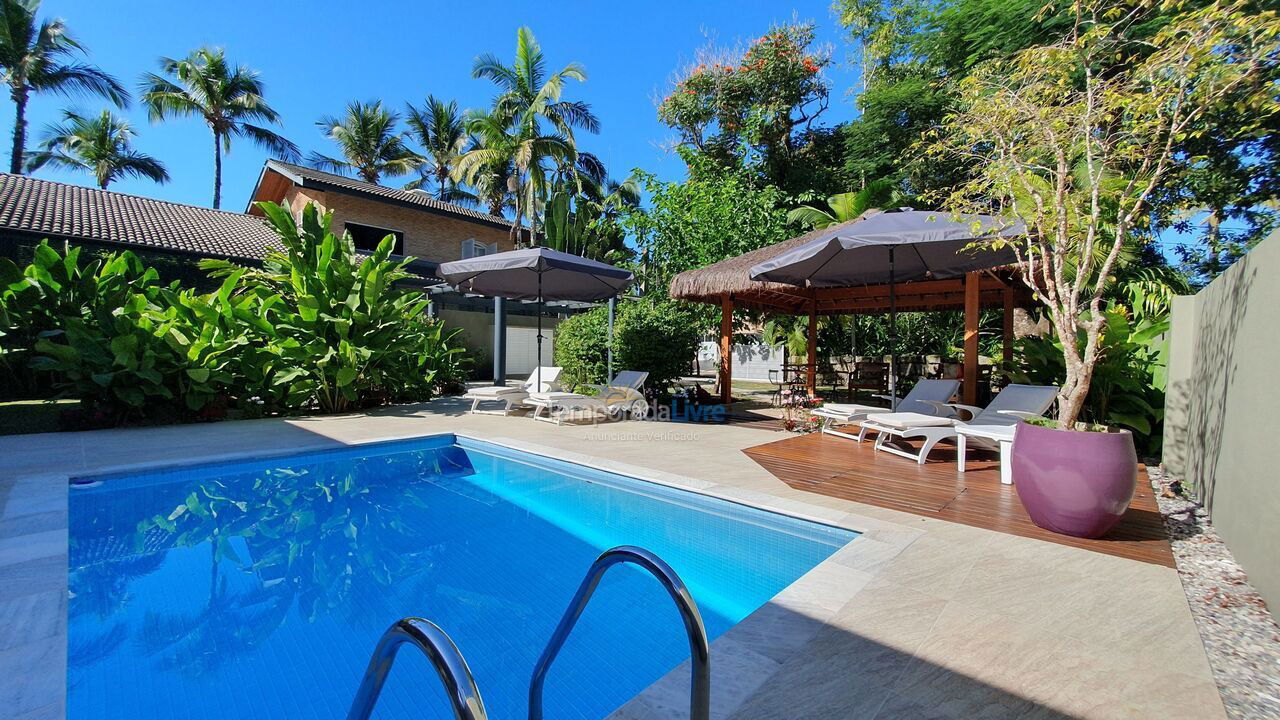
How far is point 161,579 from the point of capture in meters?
3.65

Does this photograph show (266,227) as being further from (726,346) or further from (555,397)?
(726,346)

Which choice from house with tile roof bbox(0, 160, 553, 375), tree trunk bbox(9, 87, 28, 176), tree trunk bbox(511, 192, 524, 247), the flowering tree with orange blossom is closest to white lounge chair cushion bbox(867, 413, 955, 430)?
house with tile roof bbox(0, 160, 553, 375)

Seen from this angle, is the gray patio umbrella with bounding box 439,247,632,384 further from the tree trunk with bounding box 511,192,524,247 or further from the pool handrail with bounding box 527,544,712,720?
the tree trunk with bounding box 511,192,524,247

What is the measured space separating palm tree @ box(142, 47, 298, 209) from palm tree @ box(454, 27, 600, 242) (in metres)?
16.7

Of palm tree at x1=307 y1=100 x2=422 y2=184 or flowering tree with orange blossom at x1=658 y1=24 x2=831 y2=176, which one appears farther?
palm tree at x1=307 y1=100 x2=422 y2=184

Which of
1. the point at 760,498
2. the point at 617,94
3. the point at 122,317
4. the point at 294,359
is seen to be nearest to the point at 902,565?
the point at 760,498

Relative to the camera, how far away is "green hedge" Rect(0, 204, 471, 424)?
25.9 feet

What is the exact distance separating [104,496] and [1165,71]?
31.4ft

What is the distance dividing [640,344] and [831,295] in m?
4.62

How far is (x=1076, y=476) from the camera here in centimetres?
344

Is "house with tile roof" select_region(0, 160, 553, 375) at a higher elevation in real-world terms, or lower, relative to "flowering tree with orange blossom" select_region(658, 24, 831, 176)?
lower

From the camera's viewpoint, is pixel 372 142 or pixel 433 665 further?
pixel 372 142

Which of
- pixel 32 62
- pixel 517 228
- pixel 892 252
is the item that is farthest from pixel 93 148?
pixel 892 252

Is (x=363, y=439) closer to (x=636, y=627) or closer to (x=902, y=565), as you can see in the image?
(x=636, y=627)
